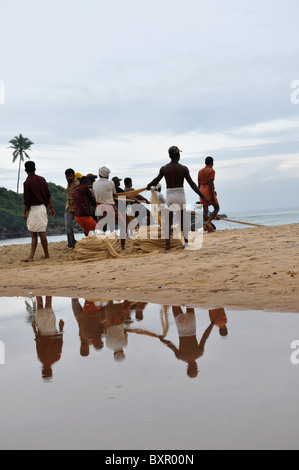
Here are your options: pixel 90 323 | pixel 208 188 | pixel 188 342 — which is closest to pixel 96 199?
pixel 208 188

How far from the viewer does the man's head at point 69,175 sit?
36.6ft

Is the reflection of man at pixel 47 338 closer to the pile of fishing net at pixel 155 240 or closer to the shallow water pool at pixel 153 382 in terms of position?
A: the shallow water pool at pixel 153 382

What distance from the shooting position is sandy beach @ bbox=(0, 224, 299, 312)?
5.63 meters

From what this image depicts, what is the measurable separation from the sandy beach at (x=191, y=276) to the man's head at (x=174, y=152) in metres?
1.72

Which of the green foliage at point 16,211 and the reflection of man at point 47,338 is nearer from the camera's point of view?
the reflection of man at point 47,338

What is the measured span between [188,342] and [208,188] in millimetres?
9176

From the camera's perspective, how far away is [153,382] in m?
2.97

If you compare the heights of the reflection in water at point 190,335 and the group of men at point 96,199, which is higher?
the group of men at point 96,199

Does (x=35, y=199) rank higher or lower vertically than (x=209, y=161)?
lower

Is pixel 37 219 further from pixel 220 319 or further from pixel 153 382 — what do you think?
pixel 153 382

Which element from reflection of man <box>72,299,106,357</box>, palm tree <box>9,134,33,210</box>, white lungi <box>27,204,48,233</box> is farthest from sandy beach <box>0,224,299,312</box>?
palm tree <box>9,134,33,210</box>

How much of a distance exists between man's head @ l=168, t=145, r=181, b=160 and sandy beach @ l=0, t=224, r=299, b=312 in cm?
172

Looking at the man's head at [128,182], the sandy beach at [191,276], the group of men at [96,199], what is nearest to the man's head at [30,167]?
the group of men at [96,199]
